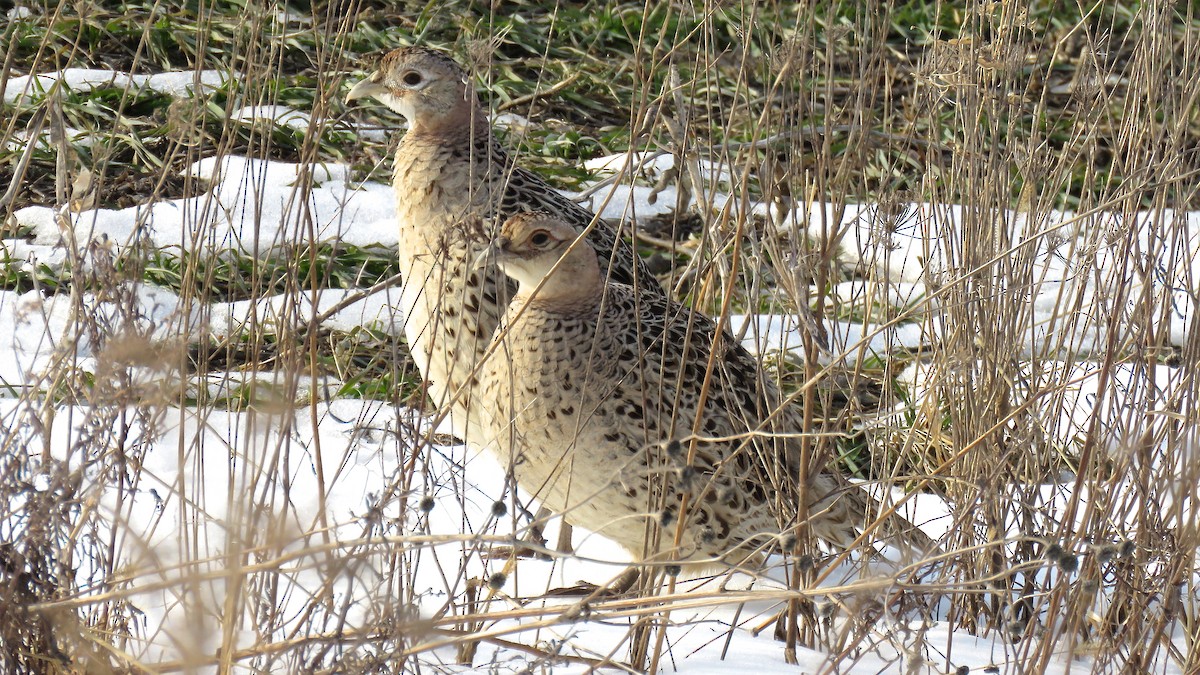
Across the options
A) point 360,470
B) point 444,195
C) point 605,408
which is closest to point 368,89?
point 444,195

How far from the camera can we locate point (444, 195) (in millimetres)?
3705

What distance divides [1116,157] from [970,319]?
384 mm

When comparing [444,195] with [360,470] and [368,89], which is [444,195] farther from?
[360,470]

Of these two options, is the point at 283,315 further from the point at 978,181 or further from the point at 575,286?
the point at 978,181

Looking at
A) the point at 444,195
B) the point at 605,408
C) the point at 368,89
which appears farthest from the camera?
the point at 368,89

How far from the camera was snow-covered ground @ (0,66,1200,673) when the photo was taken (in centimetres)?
182

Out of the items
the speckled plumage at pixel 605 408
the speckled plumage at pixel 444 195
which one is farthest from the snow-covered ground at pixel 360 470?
the speckled plumage at pixel 444 195

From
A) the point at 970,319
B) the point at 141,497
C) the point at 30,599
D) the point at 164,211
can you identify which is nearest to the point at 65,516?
the point at 30,599

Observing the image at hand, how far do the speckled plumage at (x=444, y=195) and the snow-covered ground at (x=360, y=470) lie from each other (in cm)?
30

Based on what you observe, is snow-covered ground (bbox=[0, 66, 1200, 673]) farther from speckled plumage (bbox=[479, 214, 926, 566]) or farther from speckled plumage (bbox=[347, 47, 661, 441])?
speckled plumage (bbox=[347, 47, 661, 441])

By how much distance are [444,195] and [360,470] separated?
76 centimetres

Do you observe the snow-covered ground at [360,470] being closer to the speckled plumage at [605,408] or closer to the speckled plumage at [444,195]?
the speckled plumage at [605,408]

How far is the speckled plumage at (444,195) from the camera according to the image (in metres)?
3.55

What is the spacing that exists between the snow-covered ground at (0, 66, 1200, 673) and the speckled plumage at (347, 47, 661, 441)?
30 cm
